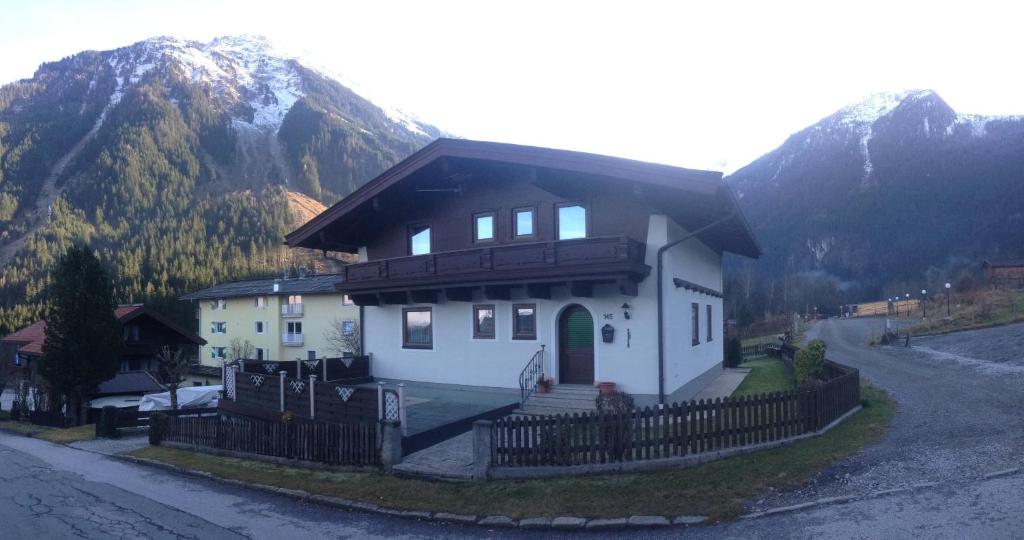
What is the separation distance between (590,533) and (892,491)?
3.97 metres

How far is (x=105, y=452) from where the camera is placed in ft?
66.6

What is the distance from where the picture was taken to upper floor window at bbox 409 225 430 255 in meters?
21.6

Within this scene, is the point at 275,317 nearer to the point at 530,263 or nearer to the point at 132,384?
the point at 132,384

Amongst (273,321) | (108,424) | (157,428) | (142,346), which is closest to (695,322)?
(157,428)

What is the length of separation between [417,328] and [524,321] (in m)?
4.25

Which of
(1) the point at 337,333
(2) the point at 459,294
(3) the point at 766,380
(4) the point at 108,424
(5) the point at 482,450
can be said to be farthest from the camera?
(1) the point at 337,333

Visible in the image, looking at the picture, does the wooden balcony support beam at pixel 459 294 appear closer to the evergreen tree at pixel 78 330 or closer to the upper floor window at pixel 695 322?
the upper floor window at pixel 695 322

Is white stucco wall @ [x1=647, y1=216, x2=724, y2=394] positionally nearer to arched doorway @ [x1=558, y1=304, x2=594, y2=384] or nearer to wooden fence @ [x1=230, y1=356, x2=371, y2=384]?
arched doorway @ [x1=558, y1=304, x2=594, y2=384]

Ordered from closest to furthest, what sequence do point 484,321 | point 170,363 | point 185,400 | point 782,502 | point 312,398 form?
point 782,502 → point 312,398 → point 484,321 → point 185,400 → point 170,363

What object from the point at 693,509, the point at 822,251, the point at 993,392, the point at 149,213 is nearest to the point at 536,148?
the point at 693,509

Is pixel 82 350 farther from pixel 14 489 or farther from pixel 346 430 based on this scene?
pixel 346 430

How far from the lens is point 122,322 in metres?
44.1

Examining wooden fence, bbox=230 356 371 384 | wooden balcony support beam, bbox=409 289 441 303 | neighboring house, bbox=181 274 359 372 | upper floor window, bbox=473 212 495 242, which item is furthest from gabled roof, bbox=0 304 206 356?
upper floor window, bbox=473 212 495 242

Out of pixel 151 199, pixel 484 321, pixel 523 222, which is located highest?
pixel 151 199
